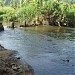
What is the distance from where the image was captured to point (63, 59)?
2894cm

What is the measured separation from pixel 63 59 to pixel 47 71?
5.89 metres

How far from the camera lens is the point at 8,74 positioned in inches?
791

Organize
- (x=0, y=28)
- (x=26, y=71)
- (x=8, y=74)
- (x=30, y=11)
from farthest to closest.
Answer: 1. (x=30, y=11)
2. (x=0, y=28)
3. (x=26, y=71)
4. (x=8, y=74)

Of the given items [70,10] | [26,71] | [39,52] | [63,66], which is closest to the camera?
[26,71]

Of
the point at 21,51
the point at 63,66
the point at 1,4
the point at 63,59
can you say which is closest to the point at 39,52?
the point at 21,51

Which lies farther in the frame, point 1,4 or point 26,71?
point 1,4

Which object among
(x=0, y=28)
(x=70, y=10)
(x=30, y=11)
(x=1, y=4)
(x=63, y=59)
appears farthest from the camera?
(x=1, y=4)

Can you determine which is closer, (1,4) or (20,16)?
(20,16)

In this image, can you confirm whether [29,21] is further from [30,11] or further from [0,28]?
[0,28]

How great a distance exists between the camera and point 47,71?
2339 cm

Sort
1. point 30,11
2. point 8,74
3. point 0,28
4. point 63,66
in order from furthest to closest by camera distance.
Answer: point 30,11
point 0,28
point 63,66
point 8,74

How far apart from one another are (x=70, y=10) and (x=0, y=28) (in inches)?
1268

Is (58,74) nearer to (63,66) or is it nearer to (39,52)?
(63,66)

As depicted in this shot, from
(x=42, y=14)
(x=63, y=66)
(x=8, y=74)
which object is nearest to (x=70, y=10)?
(x=42, y=14)
